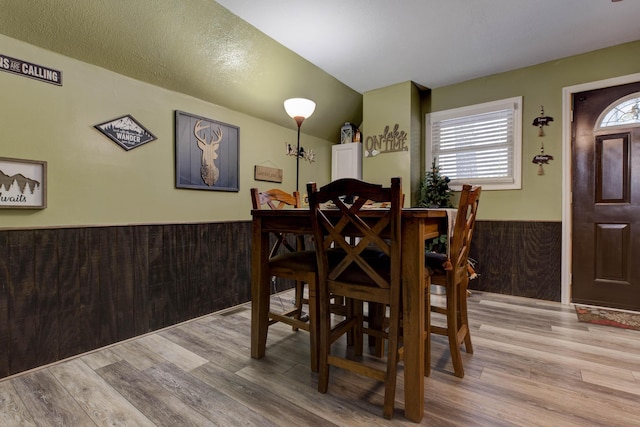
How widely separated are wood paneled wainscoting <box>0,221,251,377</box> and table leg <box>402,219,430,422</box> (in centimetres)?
186

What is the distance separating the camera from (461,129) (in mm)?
3398

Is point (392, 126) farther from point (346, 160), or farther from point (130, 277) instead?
point (130, 277)

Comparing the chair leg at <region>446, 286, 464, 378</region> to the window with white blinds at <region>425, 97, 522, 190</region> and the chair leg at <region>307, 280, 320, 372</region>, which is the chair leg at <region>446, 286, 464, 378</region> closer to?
the chair leg at <region>307, 280, 320, 372</region>

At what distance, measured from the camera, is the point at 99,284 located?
6.37 ft

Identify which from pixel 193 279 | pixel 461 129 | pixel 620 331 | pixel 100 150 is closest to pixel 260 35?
pixel 100 150

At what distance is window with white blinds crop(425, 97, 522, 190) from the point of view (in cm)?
310

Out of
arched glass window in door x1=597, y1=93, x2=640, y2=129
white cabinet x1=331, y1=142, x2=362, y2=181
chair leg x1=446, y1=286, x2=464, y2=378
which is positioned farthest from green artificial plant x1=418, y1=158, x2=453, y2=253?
chair leg x1=446, y1=286, x2=464, y2=378

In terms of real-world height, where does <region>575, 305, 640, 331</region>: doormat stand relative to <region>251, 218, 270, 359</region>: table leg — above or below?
below

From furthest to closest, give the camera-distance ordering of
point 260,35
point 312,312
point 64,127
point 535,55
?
point 535,55 < point 260,35 < point 64,127 < point 312,312

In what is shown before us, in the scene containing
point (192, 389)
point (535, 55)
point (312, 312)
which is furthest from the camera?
point (535, 55)

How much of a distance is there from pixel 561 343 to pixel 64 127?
3502 mm

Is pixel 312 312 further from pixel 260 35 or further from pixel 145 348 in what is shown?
pixel 260 35

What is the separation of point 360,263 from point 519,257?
8.35ft

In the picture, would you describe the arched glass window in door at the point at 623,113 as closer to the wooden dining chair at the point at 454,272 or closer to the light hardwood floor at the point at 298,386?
the light hardwood floor at the point at 298,386
